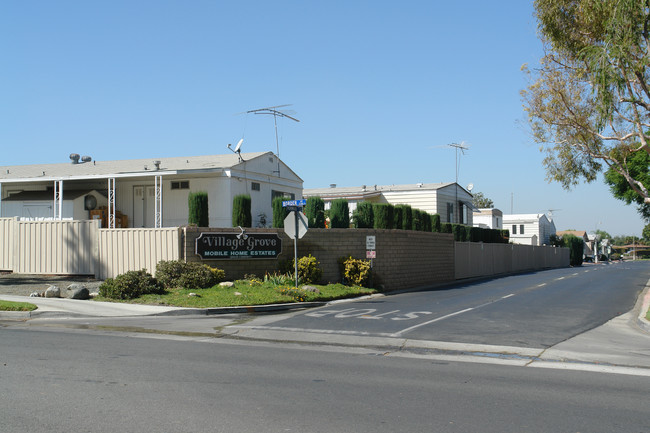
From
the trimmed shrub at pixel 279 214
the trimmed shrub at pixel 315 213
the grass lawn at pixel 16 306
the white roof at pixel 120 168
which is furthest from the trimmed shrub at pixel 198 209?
the grass lawn at pixel 16 306

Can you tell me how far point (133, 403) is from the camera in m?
6.90

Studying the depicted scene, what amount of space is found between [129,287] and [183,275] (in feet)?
6.03

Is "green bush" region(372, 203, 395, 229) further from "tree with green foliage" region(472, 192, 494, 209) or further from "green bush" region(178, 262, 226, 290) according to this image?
"tree with green foliage" region(472, 192, 494, 209)

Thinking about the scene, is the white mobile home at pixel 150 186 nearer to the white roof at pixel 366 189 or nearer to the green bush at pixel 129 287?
the green bush at pixel 129 287

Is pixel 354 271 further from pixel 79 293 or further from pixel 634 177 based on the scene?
pixel 634 177

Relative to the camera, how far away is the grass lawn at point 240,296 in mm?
17781

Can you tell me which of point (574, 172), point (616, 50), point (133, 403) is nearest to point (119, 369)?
point (133, 403)

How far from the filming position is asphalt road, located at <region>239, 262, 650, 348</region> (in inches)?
→ 524

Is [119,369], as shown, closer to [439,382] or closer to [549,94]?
[439,382]

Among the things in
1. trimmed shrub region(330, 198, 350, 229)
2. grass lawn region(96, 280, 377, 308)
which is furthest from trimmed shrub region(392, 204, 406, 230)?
grass lawn region(96, 280, 377, 308)

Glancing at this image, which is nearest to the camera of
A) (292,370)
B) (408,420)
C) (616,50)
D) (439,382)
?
(408,420)

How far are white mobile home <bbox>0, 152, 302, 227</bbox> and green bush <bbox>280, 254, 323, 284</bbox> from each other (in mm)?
4559

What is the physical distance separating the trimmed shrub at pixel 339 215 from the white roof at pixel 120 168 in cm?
486

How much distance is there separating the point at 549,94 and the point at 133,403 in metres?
22.0
